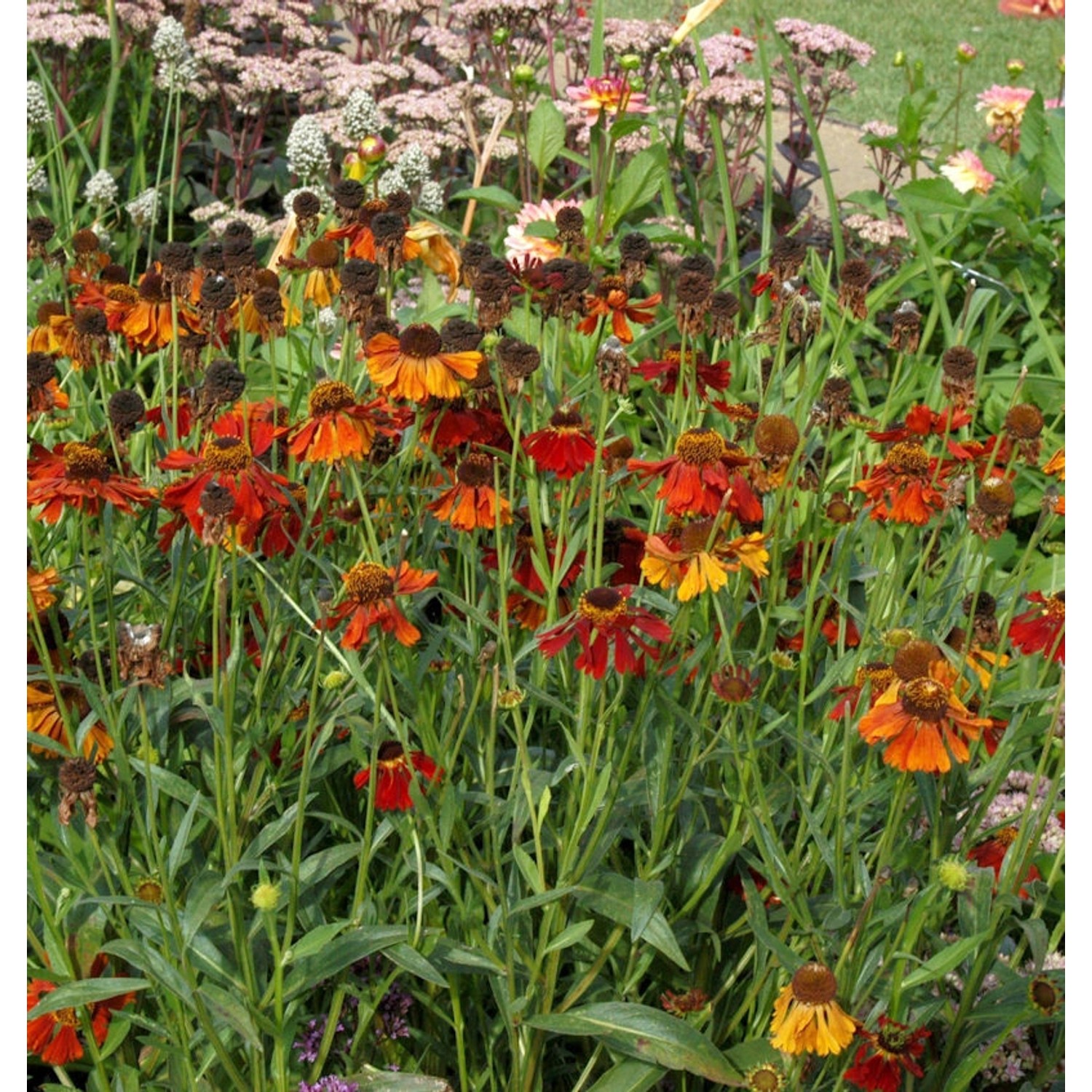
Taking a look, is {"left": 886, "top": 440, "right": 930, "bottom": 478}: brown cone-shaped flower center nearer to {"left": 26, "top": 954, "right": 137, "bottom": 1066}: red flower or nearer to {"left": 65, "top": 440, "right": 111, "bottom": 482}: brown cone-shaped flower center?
{"left": 65, "top": 440, "right": 111, "bottom": 482}: brown cone-shaped flower center

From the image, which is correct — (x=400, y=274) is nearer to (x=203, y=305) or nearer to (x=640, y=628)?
(x=203, y=305)

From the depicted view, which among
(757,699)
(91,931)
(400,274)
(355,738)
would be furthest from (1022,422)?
(400,274)

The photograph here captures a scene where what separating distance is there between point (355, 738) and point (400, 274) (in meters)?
1.46

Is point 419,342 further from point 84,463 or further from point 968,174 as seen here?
point 968,174

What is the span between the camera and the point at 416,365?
133cm

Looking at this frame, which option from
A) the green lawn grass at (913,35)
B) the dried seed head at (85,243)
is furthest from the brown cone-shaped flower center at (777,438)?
the green lawn grass at (913,35)

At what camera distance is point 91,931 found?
1345mm

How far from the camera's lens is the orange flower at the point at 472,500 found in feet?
4.57

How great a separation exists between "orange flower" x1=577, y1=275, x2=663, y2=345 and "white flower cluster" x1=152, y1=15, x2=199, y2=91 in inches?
53.1

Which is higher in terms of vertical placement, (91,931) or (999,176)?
(999,176)

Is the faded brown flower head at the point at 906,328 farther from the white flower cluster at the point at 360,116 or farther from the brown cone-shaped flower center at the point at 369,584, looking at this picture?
the white flower cluster at the point at 360,116

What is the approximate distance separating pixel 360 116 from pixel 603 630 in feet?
5.02

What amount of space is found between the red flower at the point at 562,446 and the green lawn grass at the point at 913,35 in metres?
4.78

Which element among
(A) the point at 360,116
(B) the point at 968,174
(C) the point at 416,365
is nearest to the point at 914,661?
(C) the point at 416,365
